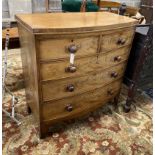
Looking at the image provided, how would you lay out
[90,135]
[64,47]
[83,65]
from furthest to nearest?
[90,135]
[83,65]
[64,47]

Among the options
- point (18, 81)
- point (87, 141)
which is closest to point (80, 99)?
point (87, 141)

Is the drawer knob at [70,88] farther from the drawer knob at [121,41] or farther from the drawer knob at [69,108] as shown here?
the drawer knob at [121,41]

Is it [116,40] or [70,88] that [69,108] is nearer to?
[70,88]

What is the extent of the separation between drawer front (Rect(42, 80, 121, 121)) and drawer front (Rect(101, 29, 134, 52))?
0.39 meters

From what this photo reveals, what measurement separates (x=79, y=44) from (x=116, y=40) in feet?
1.19

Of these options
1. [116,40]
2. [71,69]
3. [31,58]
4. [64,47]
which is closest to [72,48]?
[64,47]

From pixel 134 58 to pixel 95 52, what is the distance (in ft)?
2.00

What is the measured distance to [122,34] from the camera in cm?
141

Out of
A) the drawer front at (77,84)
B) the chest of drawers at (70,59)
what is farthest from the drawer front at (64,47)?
the drawer front at (77,84)

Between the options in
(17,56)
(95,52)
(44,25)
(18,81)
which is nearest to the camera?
(44,25)

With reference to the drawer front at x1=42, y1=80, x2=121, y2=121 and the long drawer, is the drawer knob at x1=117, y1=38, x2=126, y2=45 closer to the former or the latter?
the long drawer

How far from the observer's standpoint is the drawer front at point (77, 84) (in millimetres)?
1271

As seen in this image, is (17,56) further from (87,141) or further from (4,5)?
(87,141)

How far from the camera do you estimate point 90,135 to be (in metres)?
1.61
